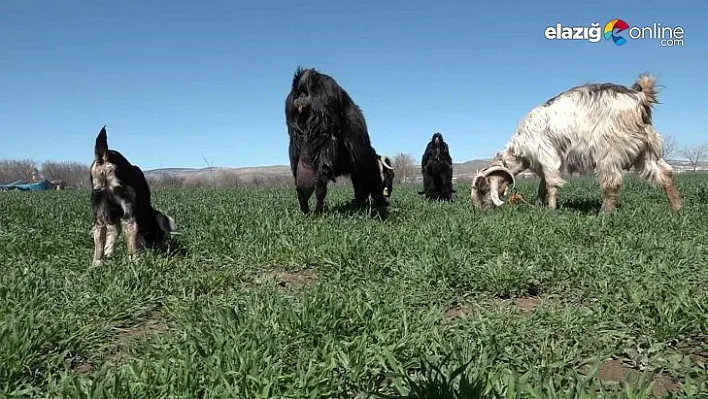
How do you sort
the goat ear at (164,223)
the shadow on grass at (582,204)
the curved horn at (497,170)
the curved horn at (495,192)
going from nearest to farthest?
→ 1. the goat ear at (164,223)
2. the curved horn at (495,192)
3. the shadow on grass at (582,204)
4. the curved horn at (497,170)

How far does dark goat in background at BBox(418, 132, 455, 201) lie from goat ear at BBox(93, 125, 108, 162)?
7.90 m

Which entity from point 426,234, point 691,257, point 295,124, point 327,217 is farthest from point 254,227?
point 691,257

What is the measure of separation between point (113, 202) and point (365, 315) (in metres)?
2.85

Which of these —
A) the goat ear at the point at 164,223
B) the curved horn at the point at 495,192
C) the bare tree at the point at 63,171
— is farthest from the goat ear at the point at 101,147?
the bare tree at the point at 63,171

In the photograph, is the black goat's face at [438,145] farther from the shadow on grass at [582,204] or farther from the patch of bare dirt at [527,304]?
the patch of bare dirt at [527,304]

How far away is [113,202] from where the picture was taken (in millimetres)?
4340

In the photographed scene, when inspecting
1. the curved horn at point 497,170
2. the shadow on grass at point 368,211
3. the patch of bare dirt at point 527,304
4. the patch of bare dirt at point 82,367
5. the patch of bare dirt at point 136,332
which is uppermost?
the curved horn at point 497,170

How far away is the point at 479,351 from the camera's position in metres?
2.51

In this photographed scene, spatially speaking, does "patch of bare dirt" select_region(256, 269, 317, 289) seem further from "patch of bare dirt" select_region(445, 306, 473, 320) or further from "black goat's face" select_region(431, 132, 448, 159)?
"black goat's face" select_region(431, 132, 448, 159)

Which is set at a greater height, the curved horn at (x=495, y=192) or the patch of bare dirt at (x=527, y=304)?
the curved horn at (x=495, y=192)

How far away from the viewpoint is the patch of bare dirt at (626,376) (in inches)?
87.4

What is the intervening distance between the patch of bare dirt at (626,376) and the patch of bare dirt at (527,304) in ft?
2.60

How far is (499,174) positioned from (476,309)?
18.8 feet

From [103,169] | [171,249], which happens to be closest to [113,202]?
[103,169]
